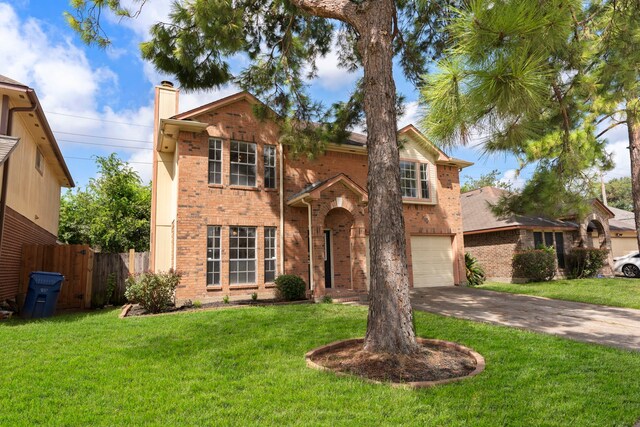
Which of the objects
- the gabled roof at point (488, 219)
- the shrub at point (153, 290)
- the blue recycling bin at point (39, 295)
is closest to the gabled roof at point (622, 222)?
the gabled roof at point (488, 219)

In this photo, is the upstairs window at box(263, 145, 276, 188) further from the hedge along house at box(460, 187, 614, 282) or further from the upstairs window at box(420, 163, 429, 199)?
the hedge along house at box(460, 187, 614, 282)

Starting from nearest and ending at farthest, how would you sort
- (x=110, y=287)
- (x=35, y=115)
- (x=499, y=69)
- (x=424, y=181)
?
(x=499, y=69), (x=35, y=115), (x=110, y=287), (x=424, y=181)

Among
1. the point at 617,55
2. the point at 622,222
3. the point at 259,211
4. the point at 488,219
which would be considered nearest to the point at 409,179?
the point at 488,219

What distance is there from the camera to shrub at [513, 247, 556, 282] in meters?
17.6

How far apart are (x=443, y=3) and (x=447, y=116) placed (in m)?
4.56

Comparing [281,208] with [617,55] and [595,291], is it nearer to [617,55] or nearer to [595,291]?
[617,55]

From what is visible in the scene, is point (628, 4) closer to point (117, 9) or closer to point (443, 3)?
point (443, 3)

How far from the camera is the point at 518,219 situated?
61.9 feet

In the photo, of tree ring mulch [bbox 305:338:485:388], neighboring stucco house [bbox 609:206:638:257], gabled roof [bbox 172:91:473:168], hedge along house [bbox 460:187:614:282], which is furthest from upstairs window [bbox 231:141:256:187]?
neighboring stucco house [bbox 609:206:638:257]

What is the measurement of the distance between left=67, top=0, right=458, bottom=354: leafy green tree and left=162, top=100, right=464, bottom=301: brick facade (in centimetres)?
239

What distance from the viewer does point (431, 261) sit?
16094 millimetres

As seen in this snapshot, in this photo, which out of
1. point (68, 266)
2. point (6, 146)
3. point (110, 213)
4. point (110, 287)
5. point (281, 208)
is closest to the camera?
point (6, 146)

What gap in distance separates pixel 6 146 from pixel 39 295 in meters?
3.69

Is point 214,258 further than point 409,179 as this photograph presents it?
No
